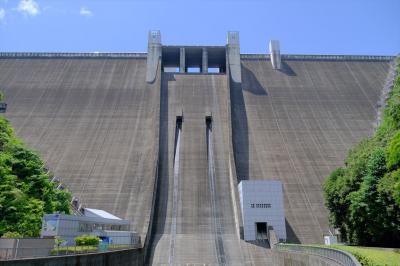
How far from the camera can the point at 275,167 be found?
33531 millimetres

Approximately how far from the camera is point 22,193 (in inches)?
798

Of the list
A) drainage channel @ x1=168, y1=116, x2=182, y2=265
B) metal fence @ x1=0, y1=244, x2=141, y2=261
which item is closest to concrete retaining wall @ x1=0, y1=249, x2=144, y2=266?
metal fence @ x1=0, y1=244, x2=141, y2=261

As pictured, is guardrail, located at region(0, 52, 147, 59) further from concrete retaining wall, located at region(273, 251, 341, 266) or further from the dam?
concrete retaining wall, located at region(273, 251, 341, 266)

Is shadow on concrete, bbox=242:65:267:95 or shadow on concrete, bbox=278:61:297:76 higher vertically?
shadow on concrete, bbox=278:61:297:76

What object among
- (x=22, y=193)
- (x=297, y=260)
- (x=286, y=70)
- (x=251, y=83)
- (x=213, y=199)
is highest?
(x=286, y=70)

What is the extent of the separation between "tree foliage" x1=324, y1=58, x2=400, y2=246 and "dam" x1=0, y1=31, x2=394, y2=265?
14.3 feet

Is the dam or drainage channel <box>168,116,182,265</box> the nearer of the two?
drainage channel <box>168,116,182,265</box>

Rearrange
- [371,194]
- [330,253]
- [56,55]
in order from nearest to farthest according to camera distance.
A: [330,253], [371,194], [56,55]

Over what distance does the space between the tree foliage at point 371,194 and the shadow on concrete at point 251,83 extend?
2005cm

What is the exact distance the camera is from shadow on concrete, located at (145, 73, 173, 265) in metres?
27.6

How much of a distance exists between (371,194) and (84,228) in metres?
14.6

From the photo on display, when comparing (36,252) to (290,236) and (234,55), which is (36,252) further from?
(234,55)

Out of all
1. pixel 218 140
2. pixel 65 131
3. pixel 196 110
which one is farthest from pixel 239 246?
pixel 65 131

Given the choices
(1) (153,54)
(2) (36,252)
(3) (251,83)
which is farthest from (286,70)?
(2) (36,252)
